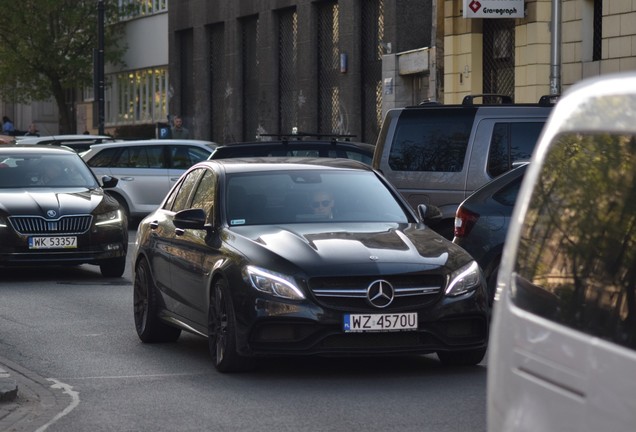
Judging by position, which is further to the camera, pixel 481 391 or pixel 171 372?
pixel 171 372

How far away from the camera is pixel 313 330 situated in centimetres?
1003

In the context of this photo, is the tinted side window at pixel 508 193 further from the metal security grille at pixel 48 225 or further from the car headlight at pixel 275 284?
the metal security grille at pixel 48 225

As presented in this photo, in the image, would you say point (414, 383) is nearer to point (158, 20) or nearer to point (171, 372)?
point (171, 372)

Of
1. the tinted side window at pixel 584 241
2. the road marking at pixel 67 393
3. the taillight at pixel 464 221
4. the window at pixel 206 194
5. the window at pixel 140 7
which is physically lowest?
the road marking at pixel 67 393

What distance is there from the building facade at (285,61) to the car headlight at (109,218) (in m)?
19.9

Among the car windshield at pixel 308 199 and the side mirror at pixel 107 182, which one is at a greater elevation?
the car windshield at pixel 308 199

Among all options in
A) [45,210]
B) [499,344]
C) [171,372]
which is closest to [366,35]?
[45,210]

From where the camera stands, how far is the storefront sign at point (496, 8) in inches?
1133

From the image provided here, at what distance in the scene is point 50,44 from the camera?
5888 centimetres

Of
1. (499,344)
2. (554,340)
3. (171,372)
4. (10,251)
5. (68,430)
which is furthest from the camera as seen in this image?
(10,251)

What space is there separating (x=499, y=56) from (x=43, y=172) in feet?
45.7

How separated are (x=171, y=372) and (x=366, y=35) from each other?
98.2 feet

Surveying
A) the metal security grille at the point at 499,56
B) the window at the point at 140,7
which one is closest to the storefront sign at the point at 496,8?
the metal security grille at the point at 499,56

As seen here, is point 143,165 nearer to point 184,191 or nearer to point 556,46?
point 556,46
